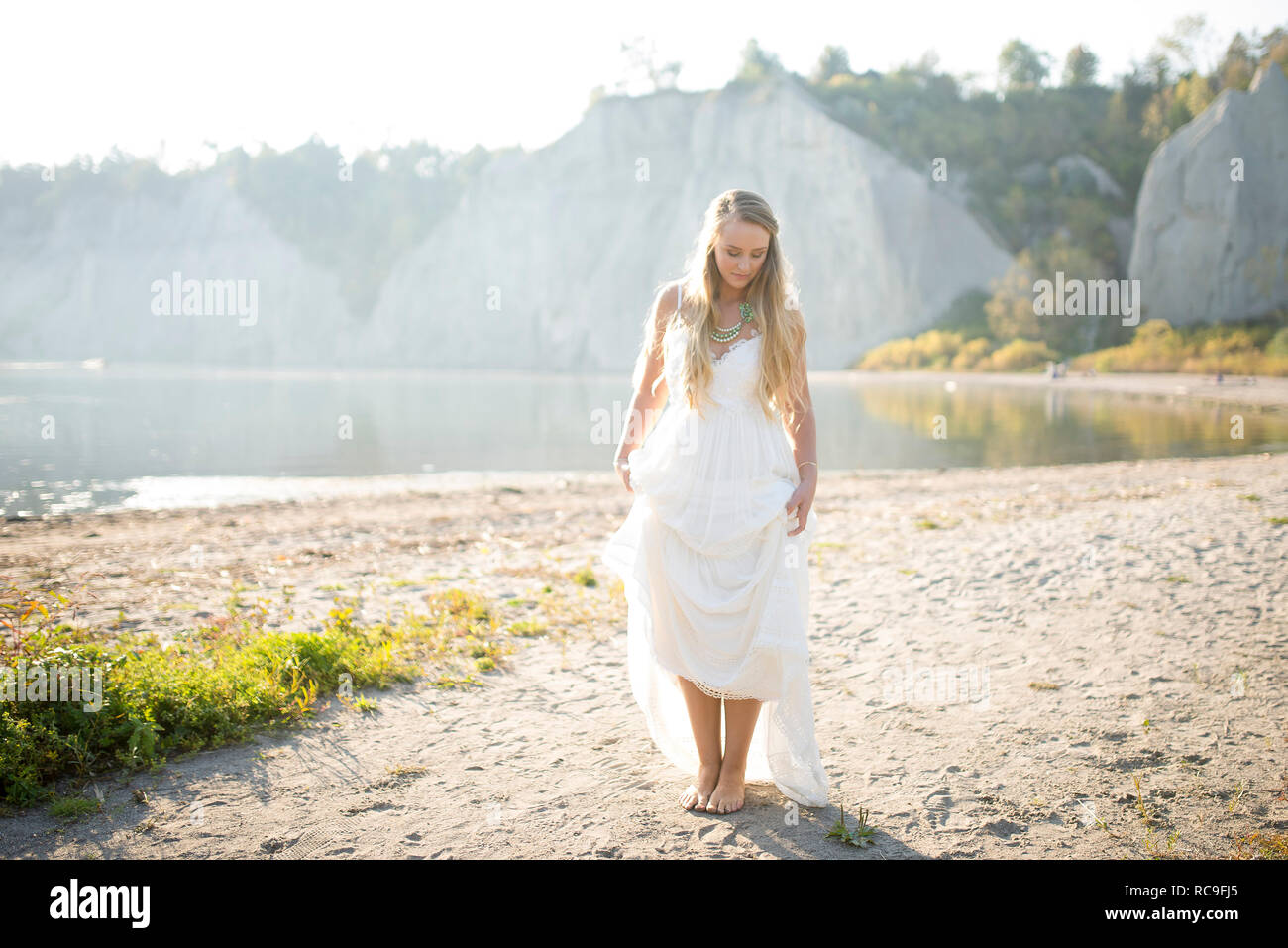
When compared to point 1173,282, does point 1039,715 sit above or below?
below

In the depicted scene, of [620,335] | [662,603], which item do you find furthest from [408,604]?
[620,335]

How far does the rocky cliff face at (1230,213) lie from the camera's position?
38.6 m

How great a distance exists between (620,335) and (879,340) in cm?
1398

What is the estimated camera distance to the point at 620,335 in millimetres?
47625

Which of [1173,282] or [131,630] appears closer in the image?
[131,630]

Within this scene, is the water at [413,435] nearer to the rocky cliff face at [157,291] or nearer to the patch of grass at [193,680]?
the patch of grass at [193,680]

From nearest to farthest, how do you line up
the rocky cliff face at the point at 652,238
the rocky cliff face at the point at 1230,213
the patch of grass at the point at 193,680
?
1. the patch of grass at the point at 193,680
2. the rocky cliff face at the point at 1230,213
3. the rocky cliff face at the point at 652,238

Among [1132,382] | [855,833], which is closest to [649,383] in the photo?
[855,833]

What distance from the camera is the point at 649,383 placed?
3.23 meters

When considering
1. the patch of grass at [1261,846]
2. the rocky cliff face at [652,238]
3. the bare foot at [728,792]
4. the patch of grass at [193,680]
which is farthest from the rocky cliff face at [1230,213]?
the bare foot at [728,792]

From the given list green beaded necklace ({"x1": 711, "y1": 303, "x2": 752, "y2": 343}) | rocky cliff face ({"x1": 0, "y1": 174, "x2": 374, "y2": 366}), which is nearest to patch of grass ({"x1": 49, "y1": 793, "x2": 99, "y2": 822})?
green beaded necklace ({"x1": 711, "y1": 303, "x2": 752, "y2": 343})

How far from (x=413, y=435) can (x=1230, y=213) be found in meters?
38.5

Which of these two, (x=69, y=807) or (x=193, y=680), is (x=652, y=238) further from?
(x=69, y=807)
